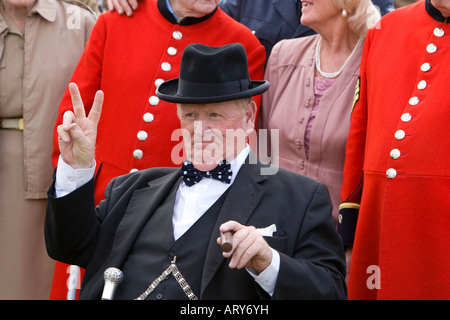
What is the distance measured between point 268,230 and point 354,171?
793 millimetres

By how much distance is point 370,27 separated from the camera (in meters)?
4.12

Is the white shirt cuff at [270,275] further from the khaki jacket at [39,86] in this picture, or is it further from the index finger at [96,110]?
the khaki jacket at [39,86]

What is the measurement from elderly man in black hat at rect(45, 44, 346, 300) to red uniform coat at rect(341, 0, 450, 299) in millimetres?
356

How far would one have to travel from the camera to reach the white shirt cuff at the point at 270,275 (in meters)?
3.03

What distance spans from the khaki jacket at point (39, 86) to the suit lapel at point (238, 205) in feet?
5.81

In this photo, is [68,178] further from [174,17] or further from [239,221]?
[174,17]

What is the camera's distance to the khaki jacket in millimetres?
4820

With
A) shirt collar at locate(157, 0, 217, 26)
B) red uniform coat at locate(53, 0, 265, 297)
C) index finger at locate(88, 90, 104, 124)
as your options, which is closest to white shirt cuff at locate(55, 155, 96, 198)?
index finger at locate(88, 90, 104, 124)

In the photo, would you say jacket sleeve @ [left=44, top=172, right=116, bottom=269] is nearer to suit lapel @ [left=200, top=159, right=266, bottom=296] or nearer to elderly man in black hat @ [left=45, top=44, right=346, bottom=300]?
elderly man in black hat @ [left=45, top=44, right=346, bottom=300]

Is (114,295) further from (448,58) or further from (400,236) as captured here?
(448,58)

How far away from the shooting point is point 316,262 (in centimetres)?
320

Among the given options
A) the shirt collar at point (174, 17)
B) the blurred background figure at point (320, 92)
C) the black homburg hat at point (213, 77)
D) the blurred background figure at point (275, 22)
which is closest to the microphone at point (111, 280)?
the black homburg hat at point (213, 77)
